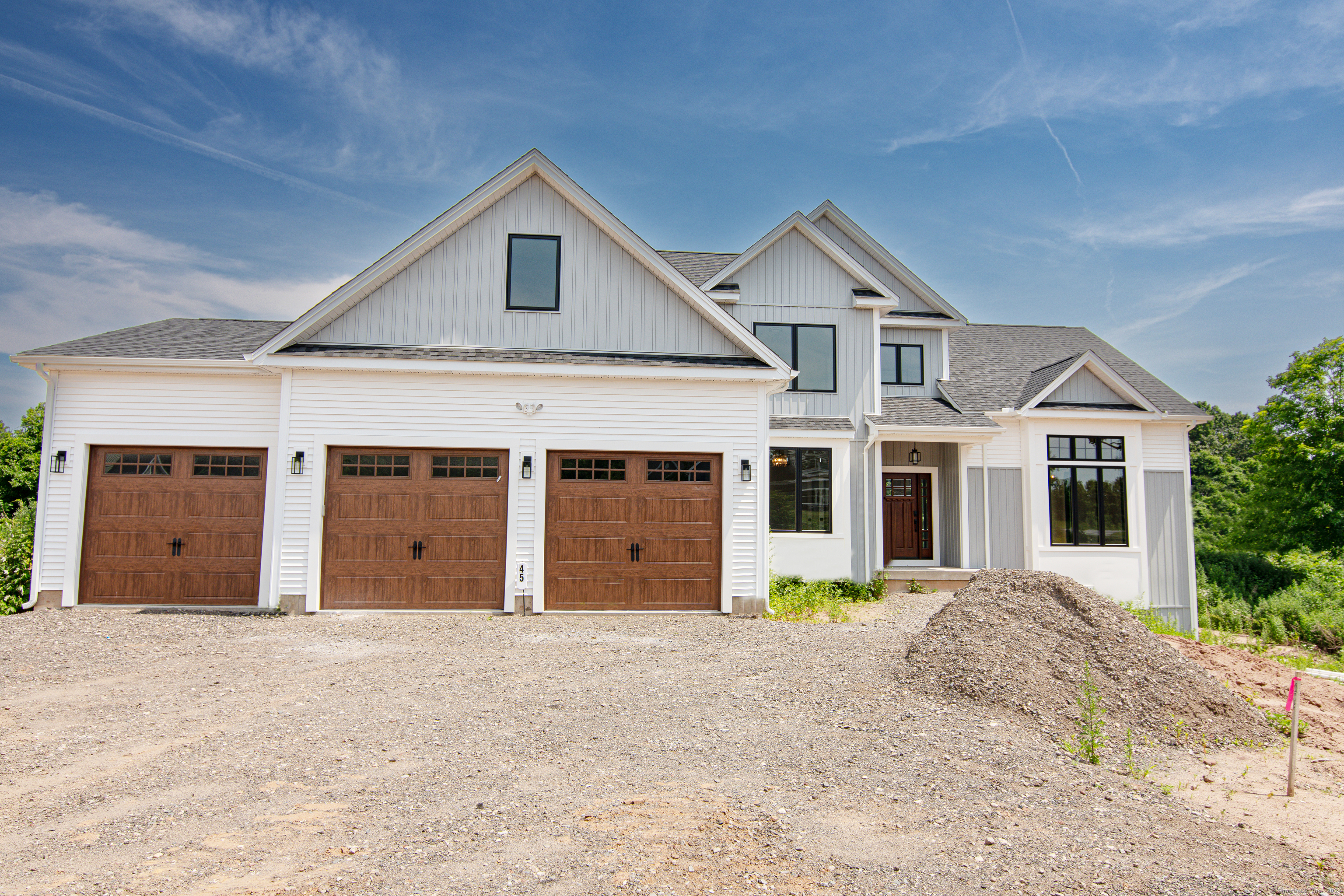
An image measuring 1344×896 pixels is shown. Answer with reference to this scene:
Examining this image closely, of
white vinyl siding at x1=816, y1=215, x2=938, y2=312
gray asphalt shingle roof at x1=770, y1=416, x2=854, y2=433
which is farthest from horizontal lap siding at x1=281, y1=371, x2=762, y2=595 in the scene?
white vinyl siding at x1=816, y1=215, x2=938, y2=312

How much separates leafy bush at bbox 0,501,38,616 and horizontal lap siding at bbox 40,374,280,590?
1.74 ft

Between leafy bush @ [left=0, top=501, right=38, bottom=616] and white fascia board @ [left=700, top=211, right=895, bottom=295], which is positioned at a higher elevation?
white fascia board @ [left=700, top=211, right=895, bottom=295]

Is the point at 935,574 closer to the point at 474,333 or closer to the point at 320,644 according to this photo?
the point at 474,333

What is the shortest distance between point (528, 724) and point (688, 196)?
1807 centimetres

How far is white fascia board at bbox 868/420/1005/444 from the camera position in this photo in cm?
1448

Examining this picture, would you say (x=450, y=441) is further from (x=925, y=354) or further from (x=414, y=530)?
(x=925, y=354)

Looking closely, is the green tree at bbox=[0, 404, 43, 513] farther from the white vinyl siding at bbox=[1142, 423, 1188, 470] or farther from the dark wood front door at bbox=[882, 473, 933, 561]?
the white vinyl siding at bbox=[1142, 423, 1188, 470]

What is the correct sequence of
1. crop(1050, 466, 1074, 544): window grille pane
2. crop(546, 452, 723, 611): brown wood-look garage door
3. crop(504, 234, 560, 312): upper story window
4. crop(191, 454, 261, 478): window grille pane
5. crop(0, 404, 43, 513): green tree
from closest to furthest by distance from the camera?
crop(546, 452, 723, 611): brown wood-look garage door < crop(191, 454, 261, 478): window grille pane < crop(504, 234, 560, 312): upper story window < crop(1050, 466, 1074, 544): window grille pane < crop(0, 404, 43, 513): green tree

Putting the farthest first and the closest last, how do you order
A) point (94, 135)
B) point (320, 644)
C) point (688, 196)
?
1. point (688, 196)
2. point (94, 135)
3. point (320, 644)

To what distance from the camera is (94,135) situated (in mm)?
14031

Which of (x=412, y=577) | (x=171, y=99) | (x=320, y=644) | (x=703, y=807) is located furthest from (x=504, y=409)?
(x=171, y=99)

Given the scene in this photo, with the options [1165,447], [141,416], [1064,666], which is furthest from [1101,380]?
[141,416]

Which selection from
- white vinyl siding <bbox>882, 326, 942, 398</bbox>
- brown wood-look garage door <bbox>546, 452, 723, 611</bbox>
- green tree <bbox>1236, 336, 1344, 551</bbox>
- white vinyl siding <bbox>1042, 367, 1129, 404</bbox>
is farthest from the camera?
green tree <bbox>1236, 336, 1344, 551</bbox>

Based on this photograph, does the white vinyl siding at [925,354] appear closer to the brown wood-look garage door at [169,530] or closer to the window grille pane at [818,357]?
the window grille pane at [818,357]
